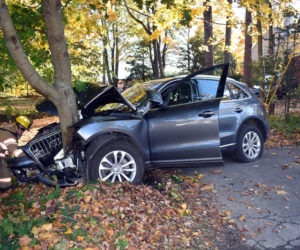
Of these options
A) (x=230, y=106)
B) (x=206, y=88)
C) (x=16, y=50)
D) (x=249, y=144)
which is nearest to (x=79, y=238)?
(x=16, y=50)

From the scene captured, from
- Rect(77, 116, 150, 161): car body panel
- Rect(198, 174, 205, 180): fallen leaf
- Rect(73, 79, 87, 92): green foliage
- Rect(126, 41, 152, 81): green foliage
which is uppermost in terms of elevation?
Rect(126, 41, 152, 81): green foliage

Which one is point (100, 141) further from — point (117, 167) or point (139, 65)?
point (139, 65)

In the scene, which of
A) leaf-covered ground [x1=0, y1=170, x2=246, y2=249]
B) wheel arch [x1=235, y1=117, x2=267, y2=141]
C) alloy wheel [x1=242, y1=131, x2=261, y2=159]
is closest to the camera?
leaf-covered ground [x1=0, y1=170, x2=246, y2=249]

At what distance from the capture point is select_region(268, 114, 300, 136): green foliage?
952 centimetres

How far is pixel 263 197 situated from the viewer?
494 centimetres

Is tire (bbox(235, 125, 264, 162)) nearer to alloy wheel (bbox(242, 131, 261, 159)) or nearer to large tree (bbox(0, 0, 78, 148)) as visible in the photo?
alloy wheel (bbox(242, 131, 261, 159))

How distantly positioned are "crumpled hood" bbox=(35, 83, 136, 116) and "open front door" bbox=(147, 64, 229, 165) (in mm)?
601

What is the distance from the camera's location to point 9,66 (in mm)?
6770

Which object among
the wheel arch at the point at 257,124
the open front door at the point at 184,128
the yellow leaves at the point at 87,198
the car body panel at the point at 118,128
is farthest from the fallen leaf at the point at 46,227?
the wheel arch at the point at 257,124

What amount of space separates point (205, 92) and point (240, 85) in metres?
1.23

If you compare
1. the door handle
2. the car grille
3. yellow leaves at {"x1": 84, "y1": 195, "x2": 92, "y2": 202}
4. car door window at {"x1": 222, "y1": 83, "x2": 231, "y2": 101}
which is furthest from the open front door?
the car grille

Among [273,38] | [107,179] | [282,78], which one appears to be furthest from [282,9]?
[107,179]

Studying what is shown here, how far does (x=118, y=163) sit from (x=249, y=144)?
3107 mm

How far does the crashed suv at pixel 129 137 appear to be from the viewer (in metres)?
4.77
